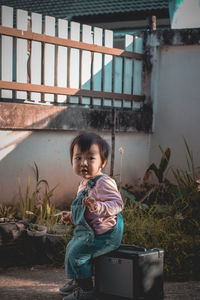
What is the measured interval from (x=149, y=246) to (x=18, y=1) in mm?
14221

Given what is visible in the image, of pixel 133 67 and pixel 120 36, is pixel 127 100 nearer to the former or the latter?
pixel 133 67

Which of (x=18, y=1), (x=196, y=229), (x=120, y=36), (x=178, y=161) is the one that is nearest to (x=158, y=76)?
(x=120, y=36)

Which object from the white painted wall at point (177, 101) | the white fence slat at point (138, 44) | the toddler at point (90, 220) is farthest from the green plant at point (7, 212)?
the white fence slat at point (138, 44)

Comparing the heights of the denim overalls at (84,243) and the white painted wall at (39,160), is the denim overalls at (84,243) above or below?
below

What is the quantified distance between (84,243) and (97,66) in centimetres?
302

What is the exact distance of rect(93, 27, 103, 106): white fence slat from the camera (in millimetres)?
5050

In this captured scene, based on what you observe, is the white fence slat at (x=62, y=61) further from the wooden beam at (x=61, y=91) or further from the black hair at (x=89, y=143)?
the black hair at (x=89, y=143)

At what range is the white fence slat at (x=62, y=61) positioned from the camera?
4.70m

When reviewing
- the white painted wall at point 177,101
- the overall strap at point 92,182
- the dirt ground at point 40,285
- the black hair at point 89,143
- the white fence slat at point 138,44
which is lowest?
the dirt ground at point 40,285

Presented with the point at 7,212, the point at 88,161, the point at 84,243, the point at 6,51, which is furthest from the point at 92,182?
the point at 6,51

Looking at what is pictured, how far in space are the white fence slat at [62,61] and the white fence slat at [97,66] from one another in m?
0.44

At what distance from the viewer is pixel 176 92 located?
5547 mm

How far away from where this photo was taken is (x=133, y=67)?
5555mm

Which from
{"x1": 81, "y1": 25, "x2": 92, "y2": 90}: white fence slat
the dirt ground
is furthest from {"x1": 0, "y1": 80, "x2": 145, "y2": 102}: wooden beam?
the dirt ground
